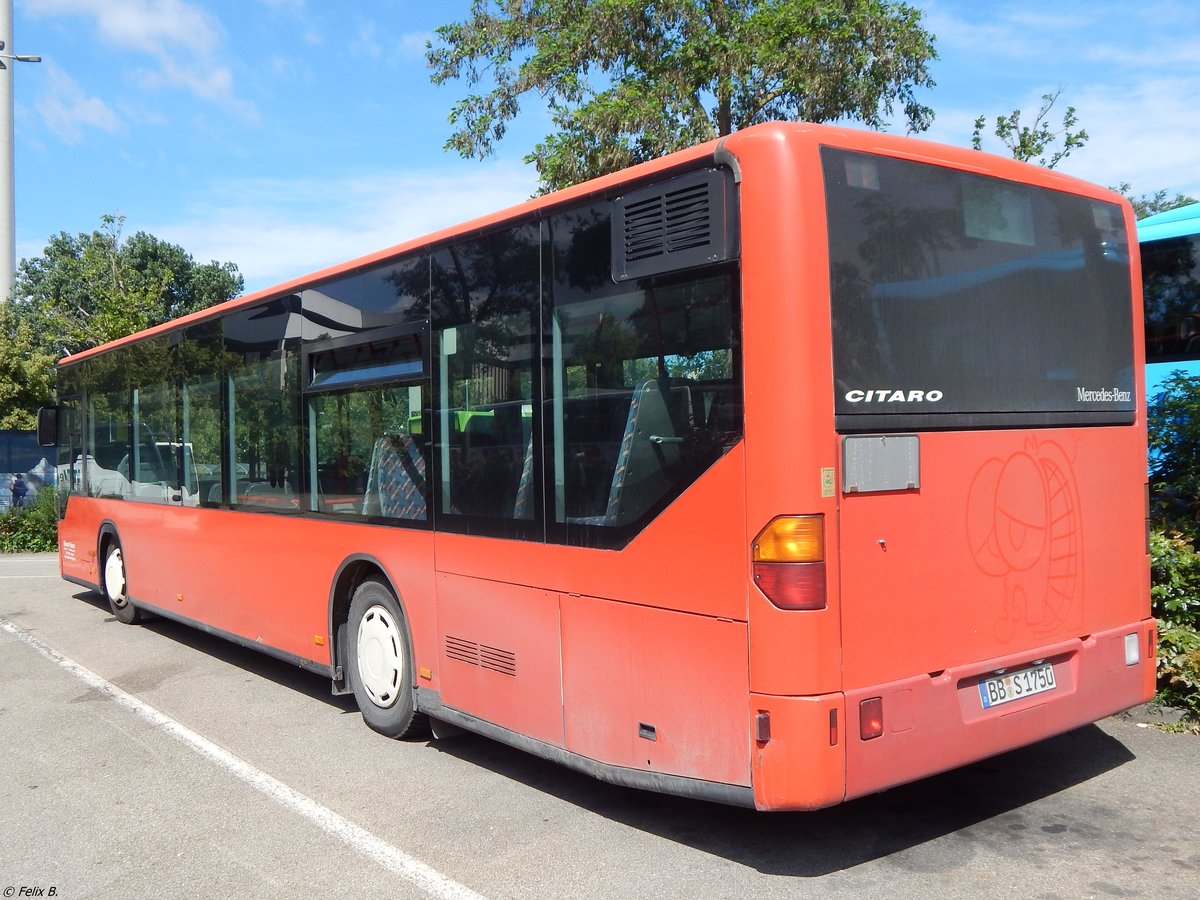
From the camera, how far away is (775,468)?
3854 mm

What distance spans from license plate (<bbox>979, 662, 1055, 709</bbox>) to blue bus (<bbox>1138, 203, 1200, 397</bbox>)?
593 centimetres

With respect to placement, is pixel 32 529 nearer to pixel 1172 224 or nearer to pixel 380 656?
pixel 380 656

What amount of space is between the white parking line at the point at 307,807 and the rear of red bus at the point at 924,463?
4.48 feet

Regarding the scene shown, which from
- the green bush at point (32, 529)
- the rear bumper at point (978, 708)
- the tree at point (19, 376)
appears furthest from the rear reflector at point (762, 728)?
the tree at point (19, 376)

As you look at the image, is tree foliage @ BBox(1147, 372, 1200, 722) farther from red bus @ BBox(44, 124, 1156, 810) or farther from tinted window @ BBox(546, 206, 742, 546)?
tinted window @ BBox(546, 206, 742, 546)

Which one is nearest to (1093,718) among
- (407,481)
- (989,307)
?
(989,307)

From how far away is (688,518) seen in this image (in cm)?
419

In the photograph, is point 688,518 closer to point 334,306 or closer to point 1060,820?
point 1060,820

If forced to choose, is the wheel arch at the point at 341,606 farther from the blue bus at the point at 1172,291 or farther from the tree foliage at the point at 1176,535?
the blue bus at the point at 1172,291

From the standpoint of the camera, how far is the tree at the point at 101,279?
27.6 metres

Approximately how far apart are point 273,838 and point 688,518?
8.15 ft

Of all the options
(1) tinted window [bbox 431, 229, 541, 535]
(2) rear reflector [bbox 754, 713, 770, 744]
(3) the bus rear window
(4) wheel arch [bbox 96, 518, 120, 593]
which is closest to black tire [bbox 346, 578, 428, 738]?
(1) tinted window [bbox 431, 229, 541, 535]

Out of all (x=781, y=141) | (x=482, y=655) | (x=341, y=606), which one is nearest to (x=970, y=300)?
(x=781, y=141)

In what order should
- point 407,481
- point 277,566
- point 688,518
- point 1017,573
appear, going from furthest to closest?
point 277,566 < point 407,481 < point 1017,573 < point 688,518
